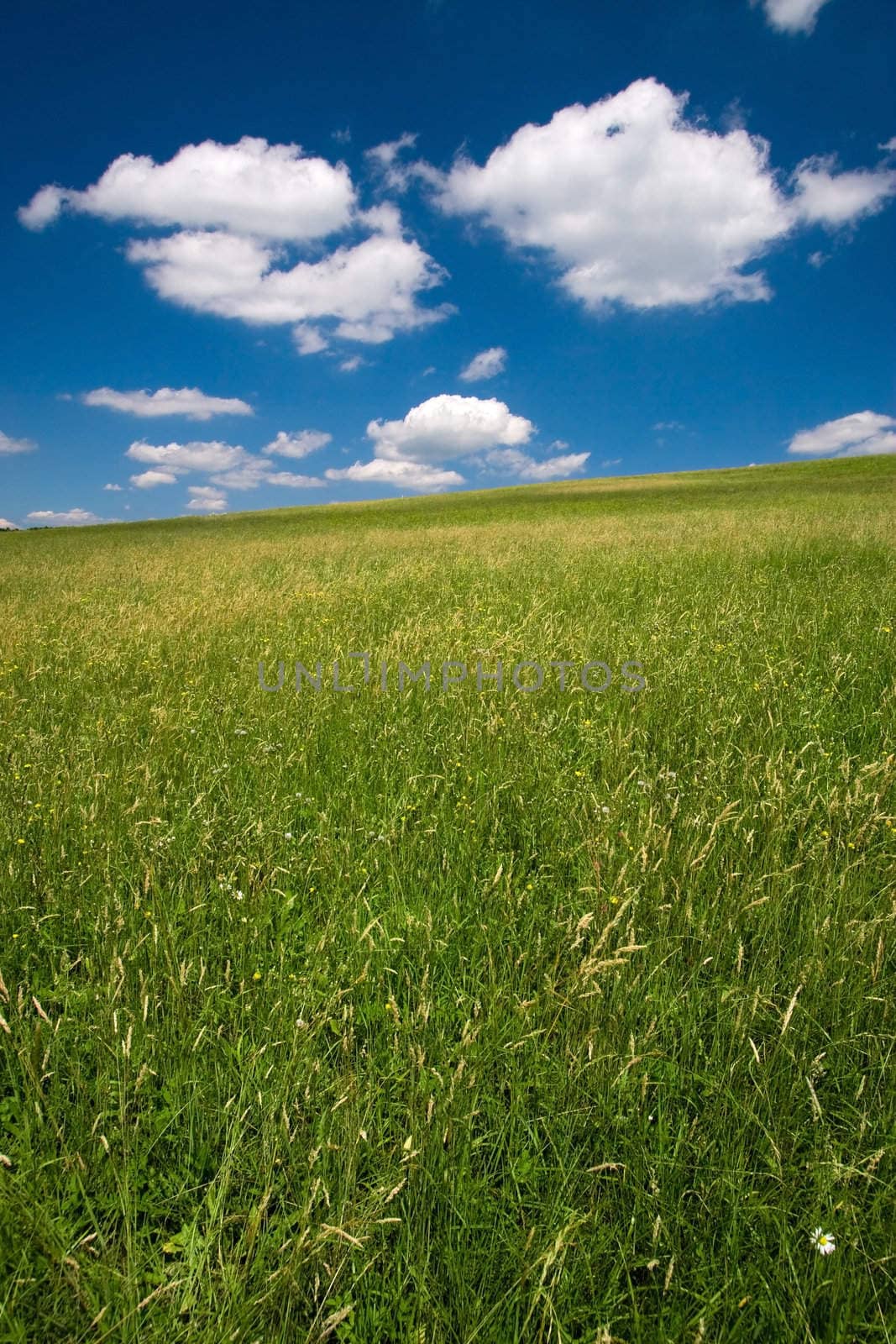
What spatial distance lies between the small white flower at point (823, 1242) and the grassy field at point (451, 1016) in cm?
2

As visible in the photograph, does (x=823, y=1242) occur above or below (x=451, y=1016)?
below

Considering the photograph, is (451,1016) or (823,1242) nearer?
(823,1242)

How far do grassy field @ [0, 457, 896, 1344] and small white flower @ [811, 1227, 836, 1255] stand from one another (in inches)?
1.0

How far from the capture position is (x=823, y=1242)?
1328mm

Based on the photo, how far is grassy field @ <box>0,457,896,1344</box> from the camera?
4.23 ft

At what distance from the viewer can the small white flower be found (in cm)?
128

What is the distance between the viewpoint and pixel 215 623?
22.4 feet

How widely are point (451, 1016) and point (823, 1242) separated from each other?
0.98 m

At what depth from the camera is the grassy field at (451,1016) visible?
1.29 m

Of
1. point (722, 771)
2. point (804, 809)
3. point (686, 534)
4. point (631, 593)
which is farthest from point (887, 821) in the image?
point (686, 534)

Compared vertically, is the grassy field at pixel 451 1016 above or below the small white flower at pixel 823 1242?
above

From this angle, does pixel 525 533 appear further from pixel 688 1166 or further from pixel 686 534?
pixel 688 1166

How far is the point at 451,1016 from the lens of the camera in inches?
73.5

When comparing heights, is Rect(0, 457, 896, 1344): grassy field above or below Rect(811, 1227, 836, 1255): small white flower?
above
